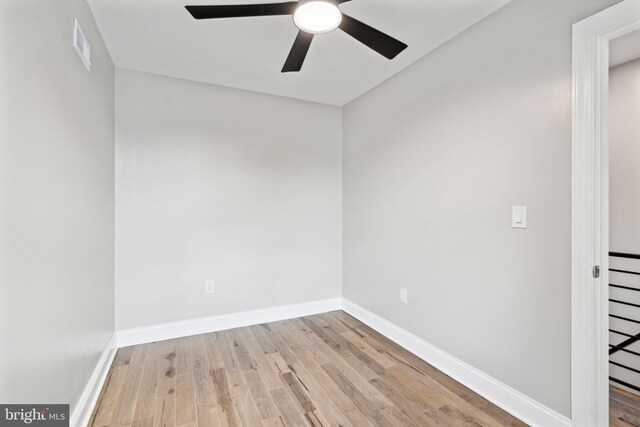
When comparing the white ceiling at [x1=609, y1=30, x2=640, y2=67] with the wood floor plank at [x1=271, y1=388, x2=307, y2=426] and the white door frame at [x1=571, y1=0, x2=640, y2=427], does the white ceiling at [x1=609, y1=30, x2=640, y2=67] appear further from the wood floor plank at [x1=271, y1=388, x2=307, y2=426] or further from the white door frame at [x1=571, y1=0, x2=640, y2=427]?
the wood floor plank at [x1=271, y1=388, x2=307, y2=426]

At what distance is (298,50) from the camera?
5.76 ft

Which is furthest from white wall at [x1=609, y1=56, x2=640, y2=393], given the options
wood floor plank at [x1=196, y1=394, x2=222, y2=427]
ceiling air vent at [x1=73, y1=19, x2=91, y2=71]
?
ceiling air vent at [x1=73, y1=19, x2=91, y2=71]

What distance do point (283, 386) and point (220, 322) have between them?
1172 millimetres

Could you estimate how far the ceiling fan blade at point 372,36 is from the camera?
1535 millimetres

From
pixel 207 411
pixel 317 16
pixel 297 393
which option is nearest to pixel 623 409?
pixel 297 393

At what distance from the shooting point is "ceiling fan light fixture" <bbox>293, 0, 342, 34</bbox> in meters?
1.43

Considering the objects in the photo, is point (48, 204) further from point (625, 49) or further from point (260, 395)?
point (625, 49)

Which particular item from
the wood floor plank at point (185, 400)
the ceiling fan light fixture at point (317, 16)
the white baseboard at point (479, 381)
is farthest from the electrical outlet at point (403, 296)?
the ceiling fan light fixture at point (317, 16)

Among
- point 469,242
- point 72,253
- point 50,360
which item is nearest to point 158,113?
point 72,253

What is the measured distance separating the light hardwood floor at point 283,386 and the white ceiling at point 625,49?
2.53 metres

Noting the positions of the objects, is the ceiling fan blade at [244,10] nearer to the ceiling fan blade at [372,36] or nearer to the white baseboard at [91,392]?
the ceiling fan blade at [372,36]

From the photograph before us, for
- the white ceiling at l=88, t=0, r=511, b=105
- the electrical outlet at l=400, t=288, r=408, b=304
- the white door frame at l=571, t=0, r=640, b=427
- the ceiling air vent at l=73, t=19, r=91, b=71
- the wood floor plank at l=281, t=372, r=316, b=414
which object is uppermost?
the white ceiling at l=88, t=0, r=511, b=105

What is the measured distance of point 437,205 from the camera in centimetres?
230

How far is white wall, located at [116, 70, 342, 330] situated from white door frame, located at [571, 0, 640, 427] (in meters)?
2.34
